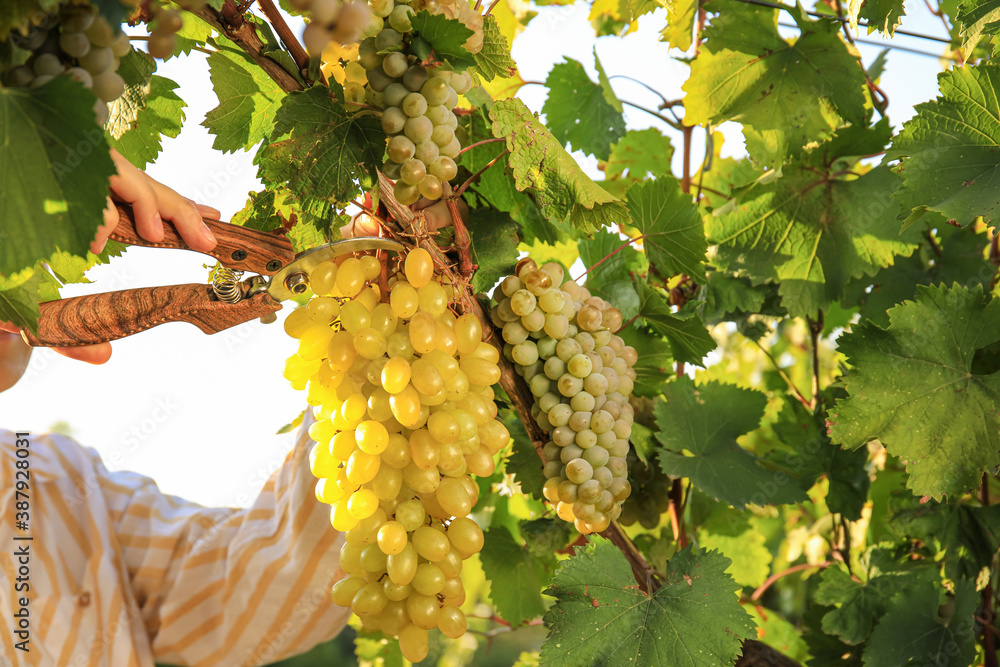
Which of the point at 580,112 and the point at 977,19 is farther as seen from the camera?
the point at 580,112

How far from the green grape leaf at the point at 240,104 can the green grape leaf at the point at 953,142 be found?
51 centimetres

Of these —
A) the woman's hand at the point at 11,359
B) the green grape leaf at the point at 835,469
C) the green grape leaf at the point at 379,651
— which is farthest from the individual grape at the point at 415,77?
the green grape leaf at the point at 379,651

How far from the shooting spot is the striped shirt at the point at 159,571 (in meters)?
0.96

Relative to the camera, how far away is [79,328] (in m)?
0.52

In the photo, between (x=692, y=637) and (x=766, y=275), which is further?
(x=766, y=275)

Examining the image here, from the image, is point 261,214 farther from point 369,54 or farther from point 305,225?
point 369,54

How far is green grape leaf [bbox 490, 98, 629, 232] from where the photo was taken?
1.48ft

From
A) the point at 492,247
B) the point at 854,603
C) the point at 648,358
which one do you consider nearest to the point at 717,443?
the point at 648,358

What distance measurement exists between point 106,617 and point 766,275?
101 centimetres

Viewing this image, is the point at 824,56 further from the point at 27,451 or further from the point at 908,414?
the point at 27,451

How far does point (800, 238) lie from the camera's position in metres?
0.76

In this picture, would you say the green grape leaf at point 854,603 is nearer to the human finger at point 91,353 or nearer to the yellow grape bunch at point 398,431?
the yellow grape bunch at point 398,431

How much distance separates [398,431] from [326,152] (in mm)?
179

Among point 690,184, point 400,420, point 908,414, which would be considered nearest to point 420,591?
point 400,420
